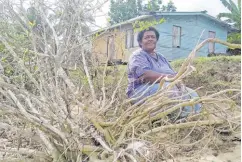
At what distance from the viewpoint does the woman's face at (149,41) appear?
4129 millimetres

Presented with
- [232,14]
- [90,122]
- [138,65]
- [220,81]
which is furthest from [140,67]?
[232,14]

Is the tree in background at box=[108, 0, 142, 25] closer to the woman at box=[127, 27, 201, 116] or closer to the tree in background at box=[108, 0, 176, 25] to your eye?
the tree in background at box=[108, 0, 176, 25]

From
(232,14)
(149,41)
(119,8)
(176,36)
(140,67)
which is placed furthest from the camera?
(232,14)

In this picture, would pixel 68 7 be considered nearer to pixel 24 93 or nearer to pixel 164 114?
pixel 24 93

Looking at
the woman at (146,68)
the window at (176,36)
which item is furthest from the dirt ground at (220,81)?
the window at (176,36)

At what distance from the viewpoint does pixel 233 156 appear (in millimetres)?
3143

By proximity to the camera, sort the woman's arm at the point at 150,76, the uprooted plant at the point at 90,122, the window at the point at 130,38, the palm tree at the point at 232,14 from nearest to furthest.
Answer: the uprooted plant at the point at 90,122
the woman's arm at the point at 150,76
the window at the point at 130,38
the palm tree at the point at 232,14

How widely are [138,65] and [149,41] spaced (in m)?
0.43

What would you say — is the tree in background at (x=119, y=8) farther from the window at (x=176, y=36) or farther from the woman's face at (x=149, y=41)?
the window at (x=176, y=36)

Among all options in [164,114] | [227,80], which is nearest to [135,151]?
[164,114]

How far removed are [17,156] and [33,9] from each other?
154cm

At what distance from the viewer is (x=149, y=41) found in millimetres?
4133

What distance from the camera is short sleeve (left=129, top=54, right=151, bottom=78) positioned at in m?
3.82

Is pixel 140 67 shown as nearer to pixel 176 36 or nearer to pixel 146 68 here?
pixel 146 68
